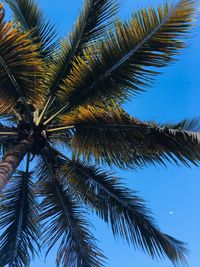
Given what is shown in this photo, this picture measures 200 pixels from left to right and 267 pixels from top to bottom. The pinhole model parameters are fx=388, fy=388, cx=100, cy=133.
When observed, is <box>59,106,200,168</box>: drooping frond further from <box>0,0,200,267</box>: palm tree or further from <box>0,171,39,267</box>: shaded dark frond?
<box>0,171,39,267</box>: shaded dark frond

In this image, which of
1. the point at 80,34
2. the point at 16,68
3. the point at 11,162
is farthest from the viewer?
the point at 80,34

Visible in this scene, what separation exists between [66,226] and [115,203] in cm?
108

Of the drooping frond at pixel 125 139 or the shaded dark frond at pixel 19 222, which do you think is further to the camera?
the shaded dark frond at pixel 19 222

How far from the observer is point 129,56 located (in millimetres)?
6734

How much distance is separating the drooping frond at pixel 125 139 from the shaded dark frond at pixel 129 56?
630 millimetres

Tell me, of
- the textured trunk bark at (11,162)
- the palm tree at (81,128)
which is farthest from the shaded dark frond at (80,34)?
the textured trunk bark at (11,162)

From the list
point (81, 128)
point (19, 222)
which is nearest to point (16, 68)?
point (81, 128)

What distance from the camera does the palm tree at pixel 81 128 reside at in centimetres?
635

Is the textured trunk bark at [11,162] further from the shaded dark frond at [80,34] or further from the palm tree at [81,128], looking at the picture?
the shaded dark frond at [80,34]

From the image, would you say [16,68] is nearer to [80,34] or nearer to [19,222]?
[80,34]

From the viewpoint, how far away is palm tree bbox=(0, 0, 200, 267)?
635cm

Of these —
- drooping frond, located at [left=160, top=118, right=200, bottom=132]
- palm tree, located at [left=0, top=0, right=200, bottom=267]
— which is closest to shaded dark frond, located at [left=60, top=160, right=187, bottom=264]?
palm tree, located at [left=0, top=0, right=200, bottom=267]

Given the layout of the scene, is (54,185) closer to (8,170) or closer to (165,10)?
(8,170)

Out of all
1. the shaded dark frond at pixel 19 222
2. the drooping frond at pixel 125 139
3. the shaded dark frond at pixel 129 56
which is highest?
the shaded dark frond at pixel 129 56
